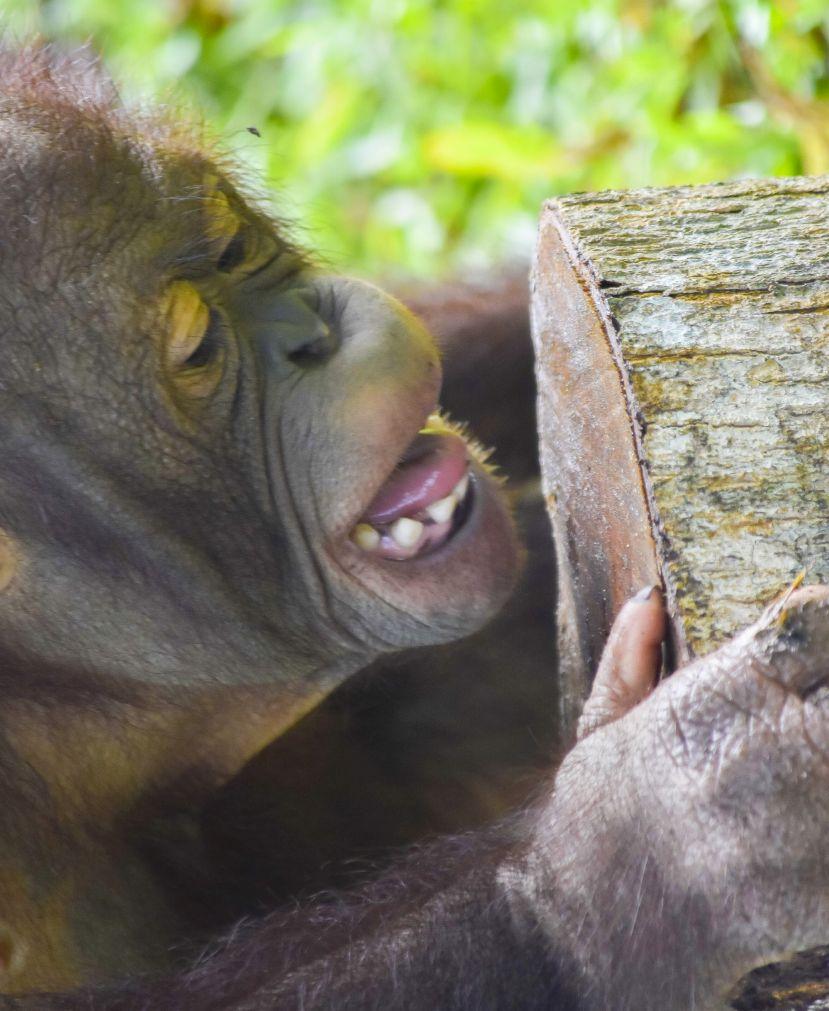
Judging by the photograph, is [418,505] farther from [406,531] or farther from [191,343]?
[191,343]

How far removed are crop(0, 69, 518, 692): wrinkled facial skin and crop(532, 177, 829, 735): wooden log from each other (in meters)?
0.18

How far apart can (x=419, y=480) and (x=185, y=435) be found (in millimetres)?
262

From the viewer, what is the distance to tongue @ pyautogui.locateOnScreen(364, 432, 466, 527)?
4.78 ft

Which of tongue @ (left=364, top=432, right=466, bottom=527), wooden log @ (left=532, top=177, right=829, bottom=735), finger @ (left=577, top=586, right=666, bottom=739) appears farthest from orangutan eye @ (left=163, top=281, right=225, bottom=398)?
finger @ (left=577, top=586, right=666, bottom=739)

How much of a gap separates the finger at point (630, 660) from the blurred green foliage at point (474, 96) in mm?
1733

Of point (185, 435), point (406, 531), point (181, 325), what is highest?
point (181, 325)

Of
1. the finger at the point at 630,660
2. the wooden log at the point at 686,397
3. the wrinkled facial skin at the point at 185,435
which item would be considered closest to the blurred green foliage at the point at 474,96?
the wrinkled facial skin at the point at 185,435

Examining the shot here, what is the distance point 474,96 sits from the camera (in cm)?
402

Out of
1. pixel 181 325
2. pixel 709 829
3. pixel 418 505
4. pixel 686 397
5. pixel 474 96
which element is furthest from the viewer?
pixel 474 96

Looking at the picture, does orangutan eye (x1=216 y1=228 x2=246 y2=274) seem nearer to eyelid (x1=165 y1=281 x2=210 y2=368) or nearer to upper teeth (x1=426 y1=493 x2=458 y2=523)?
eyelid (x1=165 y1=281 x2=210 y2=368)

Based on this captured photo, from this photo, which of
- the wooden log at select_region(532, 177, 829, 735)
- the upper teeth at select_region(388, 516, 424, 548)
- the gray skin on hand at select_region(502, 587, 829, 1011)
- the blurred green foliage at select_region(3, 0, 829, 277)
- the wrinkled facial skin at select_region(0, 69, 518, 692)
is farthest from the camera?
the blurred green foliage at select_region(3, 0, 829, 277)

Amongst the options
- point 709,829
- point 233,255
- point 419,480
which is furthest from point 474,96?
point 709,829

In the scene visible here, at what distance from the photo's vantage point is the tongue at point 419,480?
1457mm

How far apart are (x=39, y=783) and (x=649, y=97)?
98.1 inches
